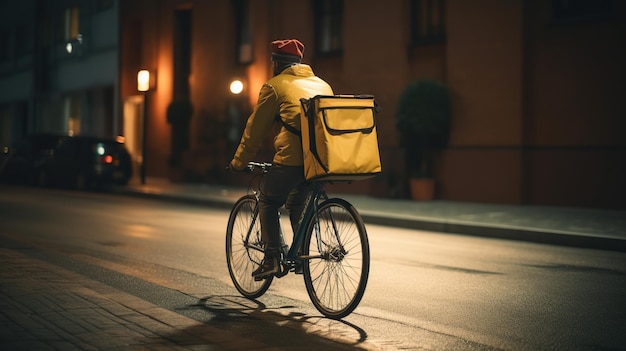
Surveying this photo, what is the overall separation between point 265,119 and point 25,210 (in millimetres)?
10796

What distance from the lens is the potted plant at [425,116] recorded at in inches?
710

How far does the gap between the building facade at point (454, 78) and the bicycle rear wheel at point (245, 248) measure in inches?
421

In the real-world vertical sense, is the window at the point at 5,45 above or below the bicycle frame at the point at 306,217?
above

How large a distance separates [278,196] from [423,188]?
1241cm

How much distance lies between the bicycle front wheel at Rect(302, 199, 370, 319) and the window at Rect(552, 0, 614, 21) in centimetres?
1190

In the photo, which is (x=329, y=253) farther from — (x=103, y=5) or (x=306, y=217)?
(x=103, y=5)

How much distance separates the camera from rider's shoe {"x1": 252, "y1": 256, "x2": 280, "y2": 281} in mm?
6227

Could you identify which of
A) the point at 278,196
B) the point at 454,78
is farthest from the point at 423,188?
the point at 278,196

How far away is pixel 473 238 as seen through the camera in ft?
40.0

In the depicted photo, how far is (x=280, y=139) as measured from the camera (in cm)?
597

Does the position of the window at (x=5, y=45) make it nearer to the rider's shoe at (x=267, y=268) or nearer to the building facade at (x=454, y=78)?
the building facade at (x=454, y=78)

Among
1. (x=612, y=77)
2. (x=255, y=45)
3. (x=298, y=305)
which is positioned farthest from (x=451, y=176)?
(x=298, y=305)

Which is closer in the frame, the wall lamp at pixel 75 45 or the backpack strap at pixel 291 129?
the backpack strap at pixel 291 129

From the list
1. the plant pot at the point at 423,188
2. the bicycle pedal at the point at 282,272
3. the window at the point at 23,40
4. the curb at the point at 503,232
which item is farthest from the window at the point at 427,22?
the window at the point at 23,40
